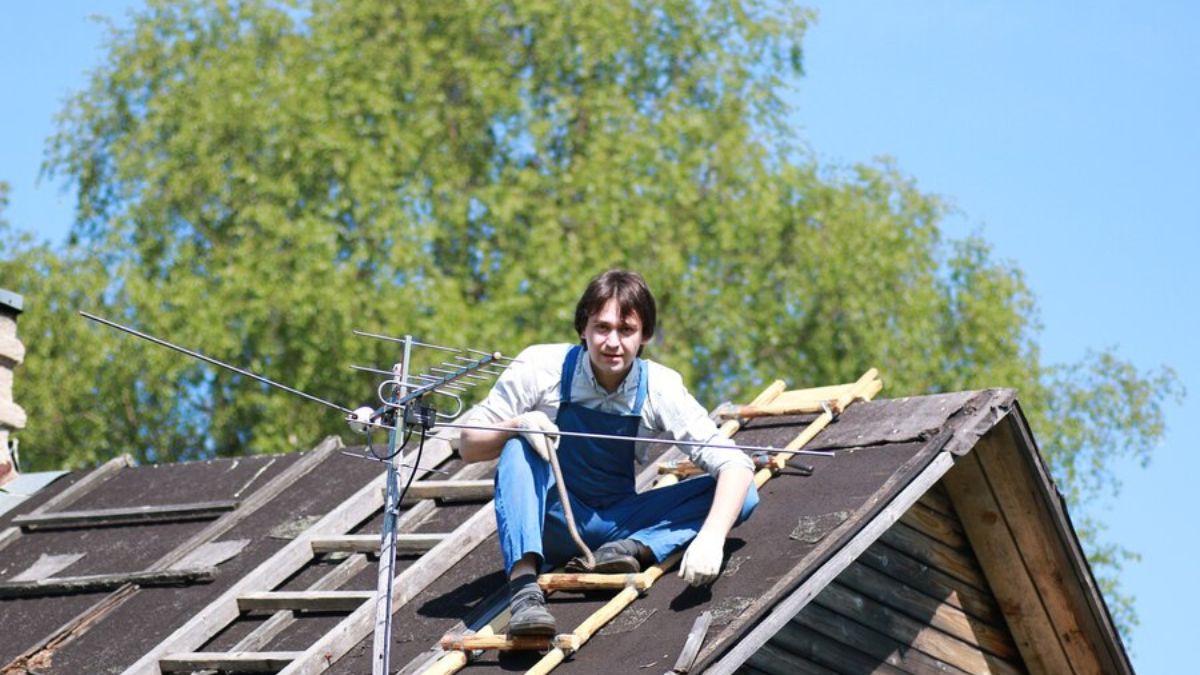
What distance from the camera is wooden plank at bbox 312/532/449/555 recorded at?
317 inches

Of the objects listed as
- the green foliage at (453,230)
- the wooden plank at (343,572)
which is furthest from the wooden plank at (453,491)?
the green foliage at (453,230)

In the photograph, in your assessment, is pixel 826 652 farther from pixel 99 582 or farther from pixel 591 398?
pixel 99 582

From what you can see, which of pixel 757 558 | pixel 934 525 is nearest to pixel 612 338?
pixel 757 558

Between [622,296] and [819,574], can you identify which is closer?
[819,574]

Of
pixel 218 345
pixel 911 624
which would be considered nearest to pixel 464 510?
pixel 911 624

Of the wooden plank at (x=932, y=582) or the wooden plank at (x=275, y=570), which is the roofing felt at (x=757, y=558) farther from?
the wooden plank at (x=275, y=570)

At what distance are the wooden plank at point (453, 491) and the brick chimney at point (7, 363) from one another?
7.51ft

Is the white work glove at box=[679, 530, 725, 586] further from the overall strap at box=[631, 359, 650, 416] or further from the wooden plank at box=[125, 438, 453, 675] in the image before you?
the wooden plank at box=[125, 438, 453, 675]

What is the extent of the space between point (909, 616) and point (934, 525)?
512mm

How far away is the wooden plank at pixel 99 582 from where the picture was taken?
8.66 metres

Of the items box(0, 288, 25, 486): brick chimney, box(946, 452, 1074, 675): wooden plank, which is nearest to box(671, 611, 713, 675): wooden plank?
box(946, 452, 1074, 675): wooden plank

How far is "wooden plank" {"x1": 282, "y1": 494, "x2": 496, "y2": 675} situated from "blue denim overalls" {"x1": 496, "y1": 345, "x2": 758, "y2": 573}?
630 millimetres

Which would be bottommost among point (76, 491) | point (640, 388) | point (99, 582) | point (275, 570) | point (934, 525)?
point (99, 582)

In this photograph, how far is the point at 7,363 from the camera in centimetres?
972
